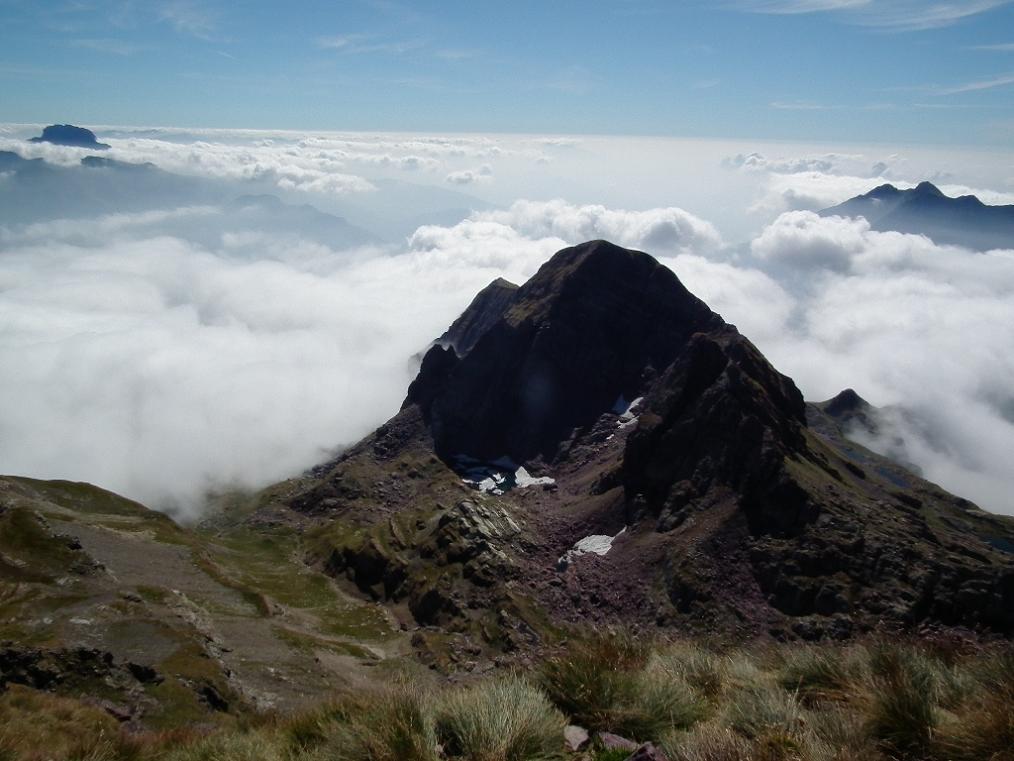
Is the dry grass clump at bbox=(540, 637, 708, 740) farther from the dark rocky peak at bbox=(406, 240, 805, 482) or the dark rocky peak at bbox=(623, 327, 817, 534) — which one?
the dark rocky peak at bbox=(406, 240, 805, 482)

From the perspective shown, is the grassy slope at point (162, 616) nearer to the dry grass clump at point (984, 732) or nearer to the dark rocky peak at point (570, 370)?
the dry grass clump at point (984, 732)

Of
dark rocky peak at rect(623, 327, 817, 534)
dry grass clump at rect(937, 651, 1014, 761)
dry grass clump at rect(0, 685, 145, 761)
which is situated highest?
dry grass clump at rect(937, 651, 1014, 761)

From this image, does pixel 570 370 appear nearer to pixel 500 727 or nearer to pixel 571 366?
pixel 571 366

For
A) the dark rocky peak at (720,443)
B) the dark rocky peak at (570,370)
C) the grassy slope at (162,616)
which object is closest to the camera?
the grassy slope at (162,616)

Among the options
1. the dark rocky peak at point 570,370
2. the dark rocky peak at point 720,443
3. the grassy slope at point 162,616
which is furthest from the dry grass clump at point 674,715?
the dark rocky peak at point 570,370

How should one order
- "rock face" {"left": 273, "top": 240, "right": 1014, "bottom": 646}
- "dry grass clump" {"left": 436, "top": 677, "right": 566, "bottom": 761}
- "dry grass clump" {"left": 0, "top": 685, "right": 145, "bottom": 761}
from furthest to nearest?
"rock face" {"left": 273, "top": 240, "right": 1014, "bottom": 646} → "dry grass clump" {"left": 0, "top": 685, "right": 145, "bottom": 761} → "dry grass clump" {"left": 436, "top": 677, "right": 566, "bottom": 761}

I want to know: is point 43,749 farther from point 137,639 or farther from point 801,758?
point 137,639

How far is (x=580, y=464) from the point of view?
167 metres

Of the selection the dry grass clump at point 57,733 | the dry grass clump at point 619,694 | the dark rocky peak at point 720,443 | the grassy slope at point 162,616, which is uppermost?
the dry grass clump at point 619,694

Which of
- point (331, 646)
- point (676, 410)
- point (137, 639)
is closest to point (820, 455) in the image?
point (676, 410)

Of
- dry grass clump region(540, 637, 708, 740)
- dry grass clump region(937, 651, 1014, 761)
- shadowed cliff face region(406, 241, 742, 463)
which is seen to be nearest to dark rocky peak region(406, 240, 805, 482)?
shadowed cliff face region(406, 241, 742, 463)

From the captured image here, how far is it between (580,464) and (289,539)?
77129mm

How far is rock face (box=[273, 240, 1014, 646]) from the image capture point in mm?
87375

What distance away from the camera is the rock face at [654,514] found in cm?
8738
